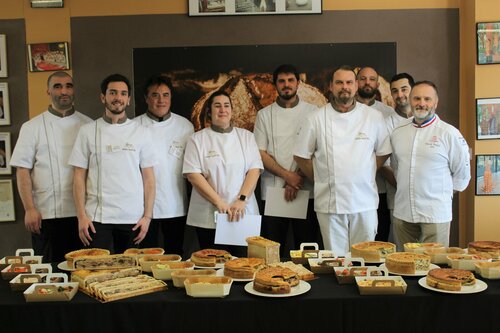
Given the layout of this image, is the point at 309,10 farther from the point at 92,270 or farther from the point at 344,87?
the point at 92,270

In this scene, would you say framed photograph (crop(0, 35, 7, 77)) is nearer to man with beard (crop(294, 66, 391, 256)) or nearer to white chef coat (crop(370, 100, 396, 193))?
man with beard (crop(294, 66, 391, 256))

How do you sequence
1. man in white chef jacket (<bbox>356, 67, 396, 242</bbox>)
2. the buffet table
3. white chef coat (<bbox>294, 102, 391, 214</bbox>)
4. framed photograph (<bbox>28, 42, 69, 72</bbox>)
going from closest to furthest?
the buffet table, white chef coat (<bbox>294, 102, 391, 214</bbox>), man in white chef jacket (<bbox>356, 67, 396, 242</bbox>), framed photograph (<bbox>28, 42, 69, 72</bbox>)

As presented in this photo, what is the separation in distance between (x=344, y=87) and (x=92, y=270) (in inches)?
82.6

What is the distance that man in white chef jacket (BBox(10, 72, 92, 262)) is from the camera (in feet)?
12.6

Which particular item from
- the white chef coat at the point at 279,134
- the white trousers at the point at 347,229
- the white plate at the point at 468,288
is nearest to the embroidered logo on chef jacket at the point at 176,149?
the white chef coat at the point at 279,134

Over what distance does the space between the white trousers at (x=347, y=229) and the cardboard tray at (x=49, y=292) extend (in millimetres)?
1928

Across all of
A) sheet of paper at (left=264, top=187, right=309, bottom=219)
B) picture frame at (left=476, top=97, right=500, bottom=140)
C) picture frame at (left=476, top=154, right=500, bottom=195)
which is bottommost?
sheet of paper at (left=264, top=187, right=309, bottom=219)

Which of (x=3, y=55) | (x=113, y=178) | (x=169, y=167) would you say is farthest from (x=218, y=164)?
(x=3, y=55)

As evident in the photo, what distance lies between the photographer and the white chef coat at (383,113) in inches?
166

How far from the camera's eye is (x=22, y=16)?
183 inches

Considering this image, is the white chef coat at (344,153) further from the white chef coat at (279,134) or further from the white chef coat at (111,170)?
the white chef coat at (111,170)

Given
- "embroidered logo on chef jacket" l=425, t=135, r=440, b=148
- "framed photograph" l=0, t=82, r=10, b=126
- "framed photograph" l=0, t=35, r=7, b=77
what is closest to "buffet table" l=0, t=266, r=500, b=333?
"embroidered logo on chef jacket" l=425, t=135, r=440, b=148

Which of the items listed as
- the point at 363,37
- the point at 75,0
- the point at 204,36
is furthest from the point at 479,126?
the point at 75,0

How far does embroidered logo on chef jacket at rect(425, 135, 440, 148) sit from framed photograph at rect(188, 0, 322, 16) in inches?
66.1
